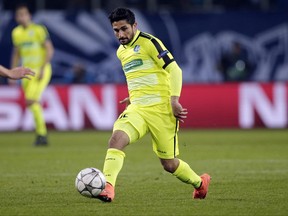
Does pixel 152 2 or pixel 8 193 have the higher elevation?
pixel 152 2

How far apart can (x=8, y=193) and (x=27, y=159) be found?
A: 176 inches

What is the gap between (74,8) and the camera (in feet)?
80.9

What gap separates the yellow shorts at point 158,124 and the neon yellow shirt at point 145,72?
10 cm

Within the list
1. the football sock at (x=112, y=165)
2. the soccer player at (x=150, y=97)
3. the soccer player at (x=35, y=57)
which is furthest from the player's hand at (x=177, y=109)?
the soccer player at (x=35, y=57)

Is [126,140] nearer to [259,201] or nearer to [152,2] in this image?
[259,201]

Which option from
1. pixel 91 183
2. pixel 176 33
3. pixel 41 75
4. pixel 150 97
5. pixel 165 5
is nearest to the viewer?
pixel 91 183

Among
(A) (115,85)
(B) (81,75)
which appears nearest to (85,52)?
(B) (81,75)

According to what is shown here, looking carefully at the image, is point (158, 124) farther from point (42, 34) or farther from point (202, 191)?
point (42, 34)

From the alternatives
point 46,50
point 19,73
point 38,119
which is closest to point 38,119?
point 38,119

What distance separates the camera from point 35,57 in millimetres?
16766

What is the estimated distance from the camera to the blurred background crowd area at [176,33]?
24.2 metres

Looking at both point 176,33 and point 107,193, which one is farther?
point 176,33

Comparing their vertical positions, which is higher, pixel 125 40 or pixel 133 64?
pixel 125 40

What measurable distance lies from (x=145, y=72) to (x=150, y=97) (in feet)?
0.88
